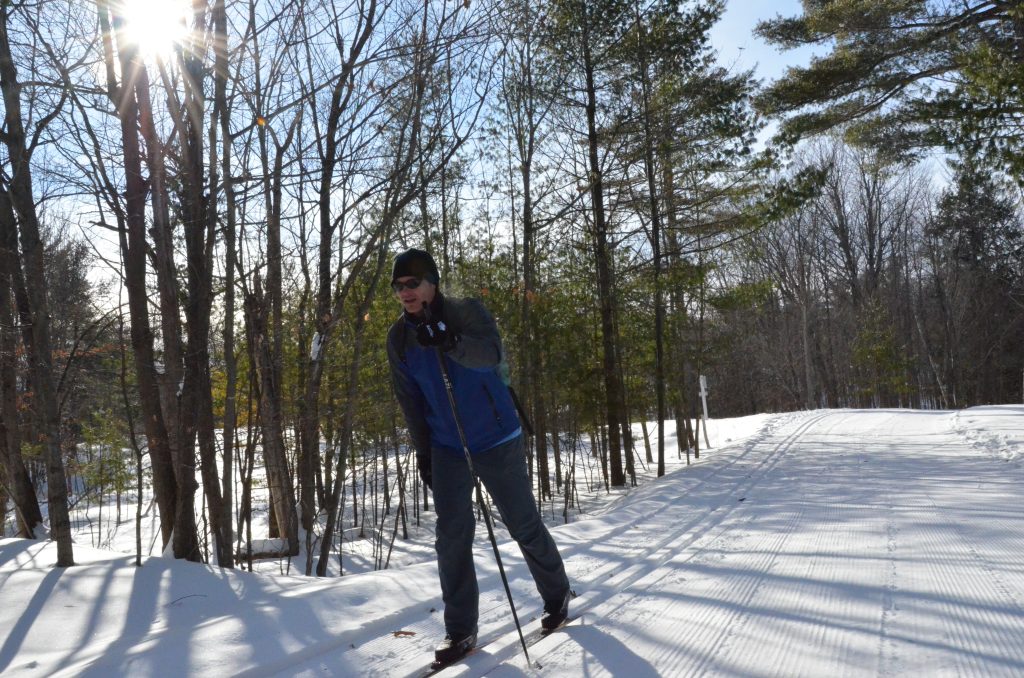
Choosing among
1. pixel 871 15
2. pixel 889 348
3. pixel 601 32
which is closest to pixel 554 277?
pixel 601 32

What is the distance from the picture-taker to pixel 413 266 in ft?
10.2

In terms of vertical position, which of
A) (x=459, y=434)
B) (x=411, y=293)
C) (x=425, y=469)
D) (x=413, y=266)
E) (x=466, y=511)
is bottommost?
(x=466, y=511)

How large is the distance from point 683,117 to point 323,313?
794 cm

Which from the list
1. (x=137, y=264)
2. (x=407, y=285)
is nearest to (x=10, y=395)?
(x=137, y=264)

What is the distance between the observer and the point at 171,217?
6.20m

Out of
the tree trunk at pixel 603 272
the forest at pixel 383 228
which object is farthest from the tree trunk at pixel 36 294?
the tree trunk at pixel 603 272

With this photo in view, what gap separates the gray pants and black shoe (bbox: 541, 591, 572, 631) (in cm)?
31

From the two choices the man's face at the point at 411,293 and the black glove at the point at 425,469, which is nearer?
the man's face at the point at 411,293

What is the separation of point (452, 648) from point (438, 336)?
4.05 ft

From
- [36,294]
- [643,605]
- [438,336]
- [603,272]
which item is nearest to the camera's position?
[438,336]

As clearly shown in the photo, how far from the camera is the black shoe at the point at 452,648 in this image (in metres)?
2.94

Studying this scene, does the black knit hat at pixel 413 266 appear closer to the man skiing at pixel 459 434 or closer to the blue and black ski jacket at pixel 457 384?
the man skiing at pixel 459 434

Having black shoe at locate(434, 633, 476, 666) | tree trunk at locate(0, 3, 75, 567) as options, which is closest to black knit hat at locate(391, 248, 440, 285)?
black shoe at locate(434, 633, 476, 666)

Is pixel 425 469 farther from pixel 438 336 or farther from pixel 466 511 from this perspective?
pixel 438 336
